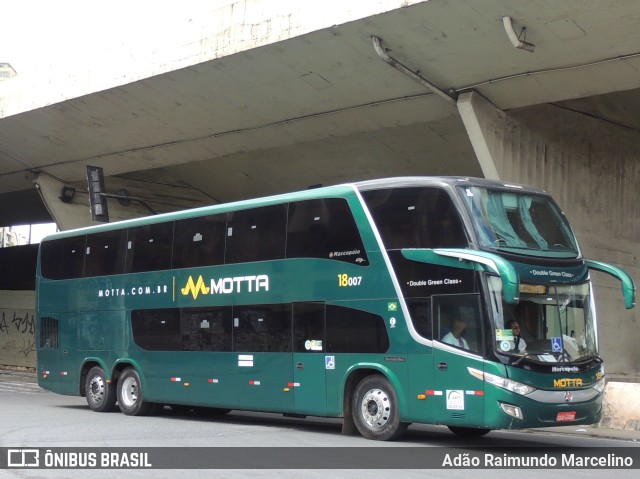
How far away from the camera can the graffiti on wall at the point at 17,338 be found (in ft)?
127

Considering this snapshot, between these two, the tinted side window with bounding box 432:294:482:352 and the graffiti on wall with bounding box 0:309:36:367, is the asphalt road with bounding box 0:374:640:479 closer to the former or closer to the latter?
the tinted side window with bounding box 432:294:482:352

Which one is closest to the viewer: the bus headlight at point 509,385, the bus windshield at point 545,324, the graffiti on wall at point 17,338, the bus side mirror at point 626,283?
the bus headlight at point 509,385

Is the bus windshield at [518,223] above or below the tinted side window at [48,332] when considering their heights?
above

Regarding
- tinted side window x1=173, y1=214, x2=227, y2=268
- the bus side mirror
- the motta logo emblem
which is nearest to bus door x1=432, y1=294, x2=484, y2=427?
the bus side mirror

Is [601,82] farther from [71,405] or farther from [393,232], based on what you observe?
[71,405]

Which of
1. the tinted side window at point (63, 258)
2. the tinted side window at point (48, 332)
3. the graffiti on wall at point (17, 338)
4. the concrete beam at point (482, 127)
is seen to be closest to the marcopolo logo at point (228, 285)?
the tinted side window at point (63, 258)

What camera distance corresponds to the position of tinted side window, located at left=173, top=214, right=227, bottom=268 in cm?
1548

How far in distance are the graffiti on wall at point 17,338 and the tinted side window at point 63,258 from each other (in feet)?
64.8

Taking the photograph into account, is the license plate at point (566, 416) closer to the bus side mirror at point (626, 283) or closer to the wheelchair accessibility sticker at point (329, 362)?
the bus side mirror at point (626, 283)

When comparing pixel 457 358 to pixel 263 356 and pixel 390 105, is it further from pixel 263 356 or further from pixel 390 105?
pixel 390 105

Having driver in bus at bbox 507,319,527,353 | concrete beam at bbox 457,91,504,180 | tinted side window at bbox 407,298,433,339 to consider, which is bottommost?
driver in bus at bbox 507,319,527,353

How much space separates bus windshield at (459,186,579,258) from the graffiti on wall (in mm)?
29991

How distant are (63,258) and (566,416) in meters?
11.6

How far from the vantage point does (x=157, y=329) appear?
16.7 metres
